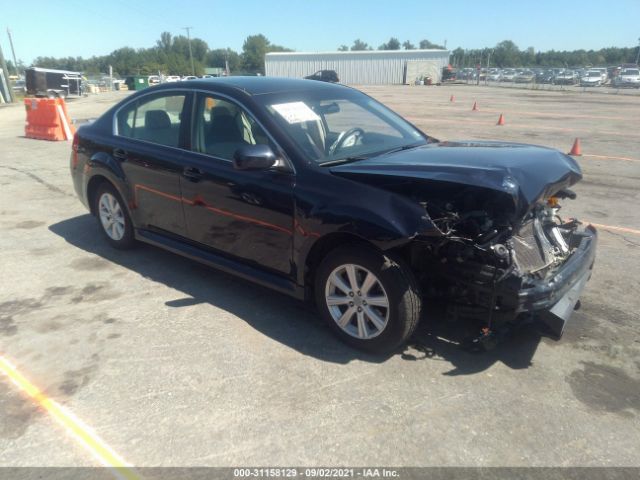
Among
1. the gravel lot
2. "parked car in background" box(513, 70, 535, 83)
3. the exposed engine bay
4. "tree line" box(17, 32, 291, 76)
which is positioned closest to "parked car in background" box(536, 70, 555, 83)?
"parked car in background" box(513, 70, 535, 83)

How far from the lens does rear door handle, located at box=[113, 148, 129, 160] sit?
4.61 metres

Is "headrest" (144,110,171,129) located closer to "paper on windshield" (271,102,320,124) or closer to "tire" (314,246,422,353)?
"paper on windshield" (271,102,320,124)

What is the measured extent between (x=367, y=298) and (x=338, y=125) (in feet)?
5.35

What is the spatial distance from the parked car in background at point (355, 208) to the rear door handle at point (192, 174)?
0.01 meters

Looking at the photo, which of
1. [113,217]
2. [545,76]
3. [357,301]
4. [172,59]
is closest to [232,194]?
[357,301]

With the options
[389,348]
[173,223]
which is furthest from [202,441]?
[173,223]

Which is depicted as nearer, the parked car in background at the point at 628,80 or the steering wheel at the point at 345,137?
the steering wheel at the point at 345,137

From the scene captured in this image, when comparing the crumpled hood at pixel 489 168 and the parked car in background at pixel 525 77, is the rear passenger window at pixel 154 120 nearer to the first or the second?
the crumpled hood at pixel 489 168

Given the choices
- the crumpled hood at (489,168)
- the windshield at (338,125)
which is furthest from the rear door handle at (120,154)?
the crumpled hood at (489,168)

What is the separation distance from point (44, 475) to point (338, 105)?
3.33m

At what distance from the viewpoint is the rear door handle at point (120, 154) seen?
4.61 m

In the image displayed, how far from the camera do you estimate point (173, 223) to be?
432cm

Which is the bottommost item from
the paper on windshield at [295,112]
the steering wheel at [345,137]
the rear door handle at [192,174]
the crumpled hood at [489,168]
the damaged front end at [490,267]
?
the damaged front end at [490,267]

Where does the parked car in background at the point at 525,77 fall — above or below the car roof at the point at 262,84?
Answer: below
